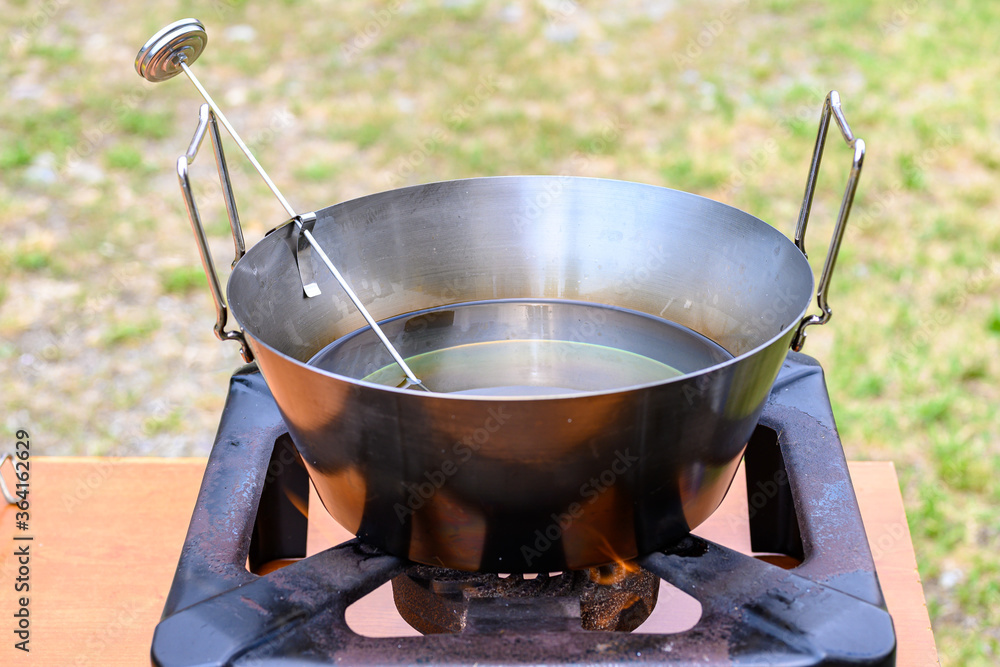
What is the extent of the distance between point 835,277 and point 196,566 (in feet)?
7.46

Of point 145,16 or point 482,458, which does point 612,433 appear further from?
point 145,16

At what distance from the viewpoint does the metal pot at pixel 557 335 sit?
29.6 inches

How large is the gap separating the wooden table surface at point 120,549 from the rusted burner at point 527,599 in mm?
252

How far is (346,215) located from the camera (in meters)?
1.09

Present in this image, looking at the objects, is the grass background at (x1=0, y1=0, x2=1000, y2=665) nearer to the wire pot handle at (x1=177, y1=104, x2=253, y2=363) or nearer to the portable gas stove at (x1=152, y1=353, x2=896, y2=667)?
the portable gas stove at (x1=152, y1=353, x2=896, y2=667)

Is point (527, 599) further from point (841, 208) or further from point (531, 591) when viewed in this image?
point (841, 208)

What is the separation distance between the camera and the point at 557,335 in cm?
117

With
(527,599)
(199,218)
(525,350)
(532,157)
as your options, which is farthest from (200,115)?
(532,157)

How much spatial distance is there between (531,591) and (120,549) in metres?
0.64

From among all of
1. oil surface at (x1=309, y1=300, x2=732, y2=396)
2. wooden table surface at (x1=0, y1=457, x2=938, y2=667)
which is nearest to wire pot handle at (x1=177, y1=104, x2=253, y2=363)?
oil surface at (x1=309, y1=300, x2=732, y2=396)

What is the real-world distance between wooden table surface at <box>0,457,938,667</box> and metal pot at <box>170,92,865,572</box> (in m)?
0.40

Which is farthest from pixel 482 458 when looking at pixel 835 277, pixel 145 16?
pixel 145 16

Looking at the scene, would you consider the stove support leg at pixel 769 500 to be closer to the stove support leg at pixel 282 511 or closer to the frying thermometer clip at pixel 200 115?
the frying thermometer clip at pixel 200 115

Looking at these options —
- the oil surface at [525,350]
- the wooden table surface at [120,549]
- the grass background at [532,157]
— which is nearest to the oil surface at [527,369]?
the oil surface at [525,350]
